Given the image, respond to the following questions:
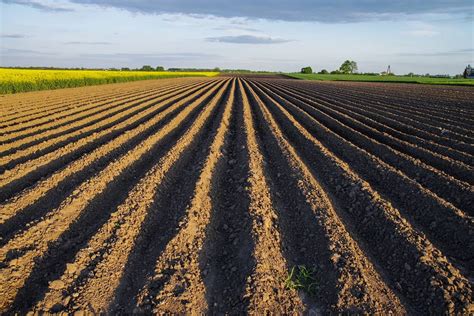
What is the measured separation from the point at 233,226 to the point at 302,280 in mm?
1687

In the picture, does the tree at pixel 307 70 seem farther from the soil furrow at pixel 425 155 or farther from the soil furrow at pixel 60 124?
the soil furrow at pixel 425 155

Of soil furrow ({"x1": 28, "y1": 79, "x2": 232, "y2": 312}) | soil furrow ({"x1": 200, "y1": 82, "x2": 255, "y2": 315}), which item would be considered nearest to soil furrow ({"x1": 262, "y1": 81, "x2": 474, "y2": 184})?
soil furrow ({"x1": 200, "y1": 82, "x2": 255, "y2": 315})

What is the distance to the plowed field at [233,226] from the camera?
424 centimetres

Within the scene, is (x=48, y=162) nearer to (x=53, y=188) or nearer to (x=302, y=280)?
(x=53, y=188)

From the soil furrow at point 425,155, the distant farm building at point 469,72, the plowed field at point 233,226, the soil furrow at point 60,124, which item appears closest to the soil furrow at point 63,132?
the soil furrow at point 60,124

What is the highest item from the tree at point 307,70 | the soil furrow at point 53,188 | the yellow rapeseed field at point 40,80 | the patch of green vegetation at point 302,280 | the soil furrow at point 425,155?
the tree at point 307,70

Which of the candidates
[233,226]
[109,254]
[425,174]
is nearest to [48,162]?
[109,254]

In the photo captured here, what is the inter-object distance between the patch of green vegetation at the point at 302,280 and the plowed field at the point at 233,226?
42mm

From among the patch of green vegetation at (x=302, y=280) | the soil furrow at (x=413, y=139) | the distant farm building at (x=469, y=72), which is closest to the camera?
the patch of green vegetation at (x=302, y=280)

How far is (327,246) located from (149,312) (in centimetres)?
255

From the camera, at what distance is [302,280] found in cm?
454

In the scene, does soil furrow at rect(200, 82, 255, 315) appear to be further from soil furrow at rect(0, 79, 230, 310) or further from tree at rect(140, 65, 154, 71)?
tree at rect(140, 65, 154, 71)

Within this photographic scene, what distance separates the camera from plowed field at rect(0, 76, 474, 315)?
4238mm

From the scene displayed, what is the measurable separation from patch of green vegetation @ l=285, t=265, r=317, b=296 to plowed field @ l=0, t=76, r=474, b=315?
42 mm
